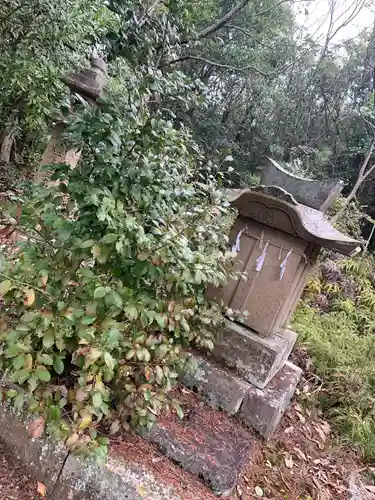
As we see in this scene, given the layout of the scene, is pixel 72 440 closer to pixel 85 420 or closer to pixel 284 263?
pixel 85 420

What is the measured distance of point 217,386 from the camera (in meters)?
2.61

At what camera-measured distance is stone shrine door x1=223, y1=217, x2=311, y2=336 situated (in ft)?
8.68

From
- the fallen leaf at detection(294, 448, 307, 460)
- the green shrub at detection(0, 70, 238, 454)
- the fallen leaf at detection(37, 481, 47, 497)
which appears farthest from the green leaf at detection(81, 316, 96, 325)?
the fallen leaf at detection(294, 448, 307, 460)

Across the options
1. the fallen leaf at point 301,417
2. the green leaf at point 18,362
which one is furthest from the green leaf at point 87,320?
the fallen leaf at point 301,417

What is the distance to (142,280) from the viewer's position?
1935 millimetres

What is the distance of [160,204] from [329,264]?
5030mm

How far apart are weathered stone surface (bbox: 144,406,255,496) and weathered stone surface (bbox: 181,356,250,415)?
0.13 meters

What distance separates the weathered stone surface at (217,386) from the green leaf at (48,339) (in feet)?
3.96

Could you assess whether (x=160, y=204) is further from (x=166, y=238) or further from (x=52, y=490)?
(x=52, y=490)

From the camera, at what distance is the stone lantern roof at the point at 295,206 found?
2.45 m

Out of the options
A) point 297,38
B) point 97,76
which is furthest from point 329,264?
point 297,38

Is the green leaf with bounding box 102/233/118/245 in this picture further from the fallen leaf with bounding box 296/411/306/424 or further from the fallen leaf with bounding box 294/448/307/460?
the fallen leaf with bounding box 296/411/306/424

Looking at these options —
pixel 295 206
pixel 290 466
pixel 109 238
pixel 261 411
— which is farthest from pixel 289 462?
pixel 109 238

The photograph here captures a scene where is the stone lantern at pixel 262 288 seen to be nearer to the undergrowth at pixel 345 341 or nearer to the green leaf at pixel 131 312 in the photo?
the undergrowth at pixel 345 341
